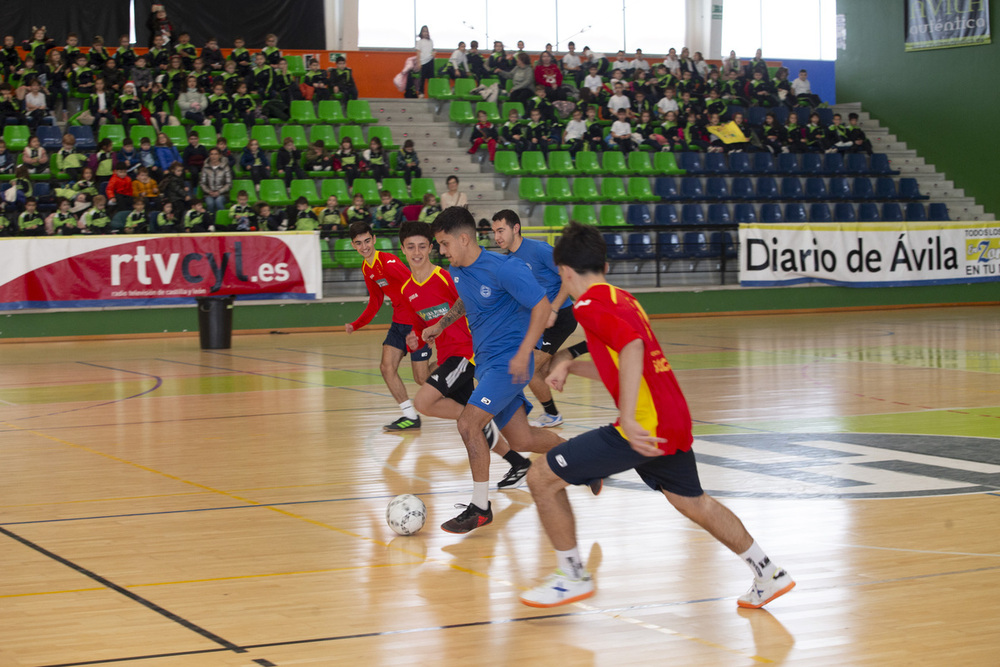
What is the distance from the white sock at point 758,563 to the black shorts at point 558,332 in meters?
5.81

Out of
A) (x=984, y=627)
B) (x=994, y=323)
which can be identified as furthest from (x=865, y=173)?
(x=984, y=627)

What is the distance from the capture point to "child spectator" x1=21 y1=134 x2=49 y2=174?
71.8 feet

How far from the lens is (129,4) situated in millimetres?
29969

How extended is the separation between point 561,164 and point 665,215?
2.84m

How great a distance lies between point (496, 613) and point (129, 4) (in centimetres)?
2868

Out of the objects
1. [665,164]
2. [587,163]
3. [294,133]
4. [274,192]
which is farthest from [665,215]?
[274,192]

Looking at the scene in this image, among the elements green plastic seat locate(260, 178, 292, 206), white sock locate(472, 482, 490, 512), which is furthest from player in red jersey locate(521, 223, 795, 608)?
green plastic seat locate(260, 178, 292, 206)

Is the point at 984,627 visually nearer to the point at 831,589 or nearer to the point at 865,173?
the point at 831,589

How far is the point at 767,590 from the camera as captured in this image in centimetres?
488

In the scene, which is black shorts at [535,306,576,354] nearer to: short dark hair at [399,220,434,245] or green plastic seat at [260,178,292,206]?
short dark hair at [399,220,434,245]

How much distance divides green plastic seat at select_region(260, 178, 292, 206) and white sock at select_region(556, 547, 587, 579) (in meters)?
19.3

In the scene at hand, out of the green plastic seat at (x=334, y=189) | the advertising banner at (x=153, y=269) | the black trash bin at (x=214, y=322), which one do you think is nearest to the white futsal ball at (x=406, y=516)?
the black trash bin at (x=214, y=322)

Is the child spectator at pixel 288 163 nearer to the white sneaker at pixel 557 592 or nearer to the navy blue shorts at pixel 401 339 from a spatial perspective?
the navy blue shorts at pixel 401 339

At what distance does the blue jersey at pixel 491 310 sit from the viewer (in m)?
6.95
